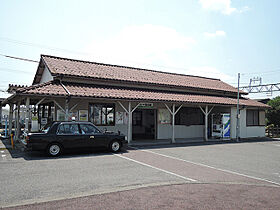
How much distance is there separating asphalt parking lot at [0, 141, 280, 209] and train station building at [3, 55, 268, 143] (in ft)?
13.0

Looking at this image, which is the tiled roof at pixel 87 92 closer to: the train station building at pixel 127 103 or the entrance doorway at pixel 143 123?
the train station building at pixel 127 103

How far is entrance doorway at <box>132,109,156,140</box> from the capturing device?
19062mm

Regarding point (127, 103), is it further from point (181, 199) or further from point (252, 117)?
point (252, 117)

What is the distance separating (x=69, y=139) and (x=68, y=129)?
0.44 m

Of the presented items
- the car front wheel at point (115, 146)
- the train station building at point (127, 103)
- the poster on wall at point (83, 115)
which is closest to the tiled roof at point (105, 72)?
the train station building at point (127, 103)

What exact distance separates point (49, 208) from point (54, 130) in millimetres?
5739

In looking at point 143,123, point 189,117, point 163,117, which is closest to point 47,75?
point 143,123

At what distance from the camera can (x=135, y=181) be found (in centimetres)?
636

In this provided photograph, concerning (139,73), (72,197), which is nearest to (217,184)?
(72,197)

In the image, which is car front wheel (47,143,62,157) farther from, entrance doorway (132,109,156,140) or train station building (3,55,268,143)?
entrance doorway (132,109,156,140)

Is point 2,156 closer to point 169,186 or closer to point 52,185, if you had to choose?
point 52,185

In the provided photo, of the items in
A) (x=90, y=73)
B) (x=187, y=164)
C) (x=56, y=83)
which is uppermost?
(x=90, y=73)

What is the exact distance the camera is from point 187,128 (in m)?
18.6

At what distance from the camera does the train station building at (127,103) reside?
43.1 feet
